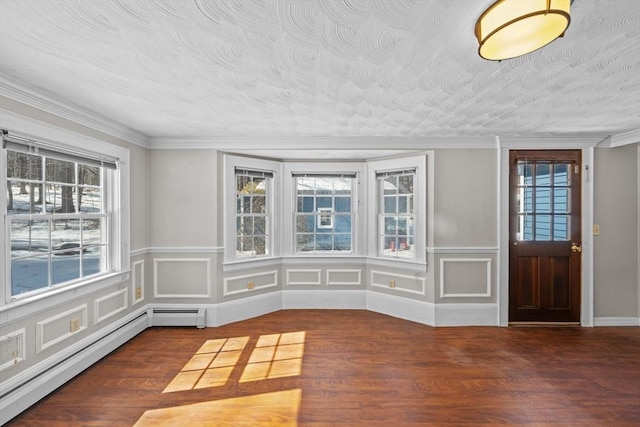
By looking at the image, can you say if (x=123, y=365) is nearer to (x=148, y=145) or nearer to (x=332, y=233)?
(x=148, y=145)

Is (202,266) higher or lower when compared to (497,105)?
lower

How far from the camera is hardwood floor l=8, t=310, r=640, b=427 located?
226 centimetres

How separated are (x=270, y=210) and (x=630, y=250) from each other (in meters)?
4.67

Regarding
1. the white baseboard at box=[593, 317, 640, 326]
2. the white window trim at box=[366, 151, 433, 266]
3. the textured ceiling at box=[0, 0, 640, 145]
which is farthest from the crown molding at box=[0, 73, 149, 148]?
the white baseboard at box=[593, 317, 640, 326]

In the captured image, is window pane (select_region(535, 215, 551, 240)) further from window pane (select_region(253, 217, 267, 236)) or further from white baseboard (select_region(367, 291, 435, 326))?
window pane (select_region(253, 217, 267, 236))

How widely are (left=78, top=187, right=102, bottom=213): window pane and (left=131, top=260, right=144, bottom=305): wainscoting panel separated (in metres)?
0.79

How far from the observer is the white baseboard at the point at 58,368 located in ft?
7.28

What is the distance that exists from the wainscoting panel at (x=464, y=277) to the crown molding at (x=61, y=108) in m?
4.03

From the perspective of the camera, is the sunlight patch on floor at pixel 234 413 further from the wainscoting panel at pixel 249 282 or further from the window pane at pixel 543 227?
the window pane at pixel 543 227

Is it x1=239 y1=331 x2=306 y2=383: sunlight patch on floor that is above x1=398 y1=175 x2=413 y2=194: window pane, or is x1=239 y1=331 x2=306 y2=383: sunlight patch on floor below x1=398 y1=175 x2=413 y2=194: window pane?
below

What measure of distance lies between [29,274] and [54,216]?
1.59 ft

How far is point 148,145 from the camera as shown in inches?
155

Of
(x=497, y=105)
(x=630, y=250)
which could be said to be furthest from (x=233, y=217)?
(x=630, y=250)

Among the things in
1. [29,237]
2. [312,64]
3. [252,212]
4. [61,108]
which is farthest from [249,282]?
[312,64]
